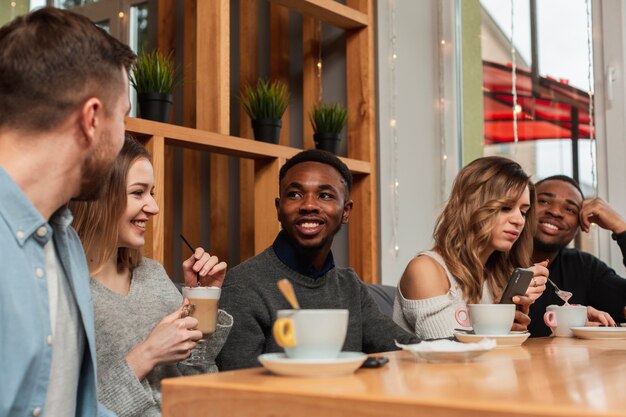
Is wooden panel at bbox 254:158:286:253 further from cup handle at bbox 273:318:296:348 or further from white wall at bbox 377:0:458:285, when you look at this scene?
cup handle at bbox 273:318:296:348

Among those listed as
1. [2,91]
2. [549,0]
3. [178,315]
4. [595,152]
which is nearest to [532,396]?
[2,91]

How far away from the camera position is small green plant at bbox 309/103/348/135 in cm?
350

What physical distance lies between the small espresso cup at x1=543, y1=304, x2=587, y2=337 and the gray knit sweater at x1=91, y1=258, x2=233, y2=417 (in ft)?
2.78

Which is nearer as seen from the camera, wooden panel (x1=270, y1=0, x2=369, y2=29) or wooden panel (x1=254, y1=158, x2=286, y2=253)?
wooden panel (x1=254, y1=158, x2=286, y2=253)

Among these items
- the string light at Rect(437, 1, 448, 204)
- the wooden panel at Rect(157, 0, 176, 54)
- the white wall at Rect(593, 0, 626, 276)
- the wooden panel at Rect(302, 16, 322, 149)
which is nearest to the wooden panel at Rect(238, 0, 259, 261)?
the wooden panel at Rect(302, 16, 322, 149)

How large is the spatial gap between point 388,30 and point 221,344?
2.33m

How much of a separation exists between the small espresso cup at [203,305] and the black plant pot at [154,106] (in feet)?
3.59

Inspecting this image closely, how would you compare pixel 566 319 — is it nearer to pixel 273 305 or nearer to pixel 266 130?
pixel 273 305

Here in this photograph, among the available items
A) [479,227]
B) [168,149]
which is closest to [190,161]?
[168,149]

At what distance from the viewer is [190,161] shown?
13.0ft

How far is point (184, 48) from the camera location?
406 cm

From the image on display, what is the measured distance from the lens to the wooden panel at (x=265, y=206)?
10.5ft

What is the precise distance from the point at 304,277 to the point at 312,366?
3.70 ft

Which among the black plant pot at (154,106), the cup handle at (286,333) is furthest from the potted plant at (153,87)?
the cup handle at (286,333)
